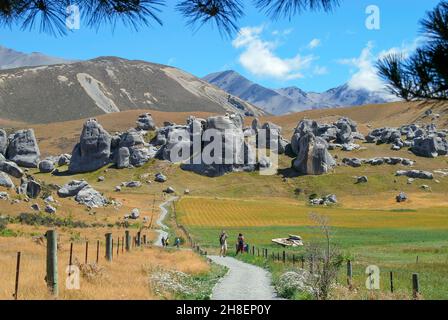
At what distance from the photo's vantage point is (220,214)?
86.4 metres

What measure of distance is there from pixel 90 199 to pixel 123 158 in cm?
6597

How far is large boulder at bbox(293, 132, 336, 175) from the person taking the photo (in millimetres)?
134625

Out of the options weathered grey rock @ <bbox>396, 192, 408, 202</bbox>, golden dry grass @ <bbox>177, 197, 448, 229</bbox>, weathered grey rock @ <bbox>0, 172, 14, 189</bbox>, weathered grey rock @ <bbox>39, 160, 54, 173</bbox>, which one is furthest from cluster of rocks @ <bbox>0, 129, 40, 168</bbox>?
weathered grey rock @ <bbox>396, 192, 408, 202</bbox>

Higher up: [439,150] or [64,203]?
[439,150]

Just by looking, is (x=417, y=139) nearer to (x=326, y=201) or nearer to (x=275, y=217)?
(x=326, y=201)

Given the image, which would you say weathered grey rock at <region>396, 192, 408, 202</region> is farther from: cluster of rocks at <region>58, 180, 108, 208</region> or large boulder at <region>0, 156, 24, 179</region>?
large boulder at <region>0, 156, 24, 179</region>

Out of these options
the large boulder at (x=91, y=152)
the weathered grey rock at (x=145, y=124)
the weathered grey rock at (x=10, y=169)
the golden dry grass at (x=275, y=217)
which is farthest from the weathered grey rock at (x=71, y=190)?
the weathered grey rock at (x=145, y=124)

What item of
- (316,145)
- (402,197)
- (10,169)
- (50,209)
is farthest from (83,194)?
(316,145)

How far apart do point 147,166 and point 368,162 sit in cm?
5932

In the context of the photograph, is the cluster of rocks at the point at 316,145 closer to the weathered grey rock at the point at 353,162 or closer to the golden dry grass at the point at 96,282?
the weathered grey rock at the point at 353,162

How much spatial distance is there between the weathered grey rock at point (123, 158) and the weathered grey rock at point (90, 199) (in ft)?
200

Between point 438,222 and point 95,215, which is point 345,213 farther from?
point 95,215

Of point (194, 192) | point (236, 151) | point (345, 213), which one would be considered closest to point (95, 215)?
point (345, 213)
